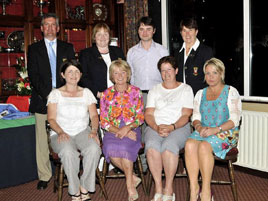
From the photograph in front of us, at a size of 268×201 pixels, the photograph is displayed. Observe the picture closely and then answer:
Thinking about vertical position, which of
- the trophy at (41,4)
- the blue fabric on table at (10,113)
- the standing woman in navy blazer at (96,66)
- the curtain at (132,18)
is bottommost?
the blue fabric on table at (10,113)

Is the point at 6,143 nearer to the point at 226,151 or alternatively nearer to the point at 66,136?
the point at 66,136

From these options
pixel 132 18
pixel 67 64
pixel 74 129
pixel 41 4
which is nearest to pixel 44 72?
pixel 67 64

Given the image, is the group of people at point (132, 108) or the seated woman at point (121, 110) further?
the seated woman at point (121, 110)

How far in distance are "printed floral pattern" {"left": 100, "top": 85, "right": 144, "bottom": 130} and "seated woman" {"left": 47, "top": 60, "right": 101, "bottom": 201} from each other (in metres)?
0.10

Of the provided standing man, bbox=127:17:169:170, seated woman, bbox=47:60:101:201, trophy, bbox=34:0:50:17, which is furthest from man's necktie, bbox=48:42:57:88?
trophy, bbox=34:0:50:17

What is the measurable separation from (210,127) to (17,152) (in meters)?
2.00

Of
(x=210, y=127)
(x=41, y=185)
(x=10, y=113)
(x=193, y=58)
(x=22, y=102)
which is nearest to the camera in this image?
(x=210, y=127)

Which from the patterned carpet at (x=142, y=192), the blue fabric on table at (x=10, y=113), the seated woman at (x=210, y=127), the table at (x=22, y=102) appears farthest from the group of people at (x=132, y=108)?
the table at (x=22, y=102)

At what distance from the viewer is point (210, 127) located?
9.53ft

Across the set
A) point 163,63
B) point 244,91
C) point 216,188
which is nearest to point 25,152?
point 163,63

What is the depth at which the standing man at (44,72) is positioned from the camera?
329 cm

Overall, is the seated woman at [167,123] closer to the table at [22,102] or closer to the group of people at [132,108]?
the group of people at [132,108]

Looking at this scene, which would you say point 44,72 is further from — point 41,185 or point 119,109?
point 41,185

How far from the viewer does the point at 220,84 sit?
3.03 meters
